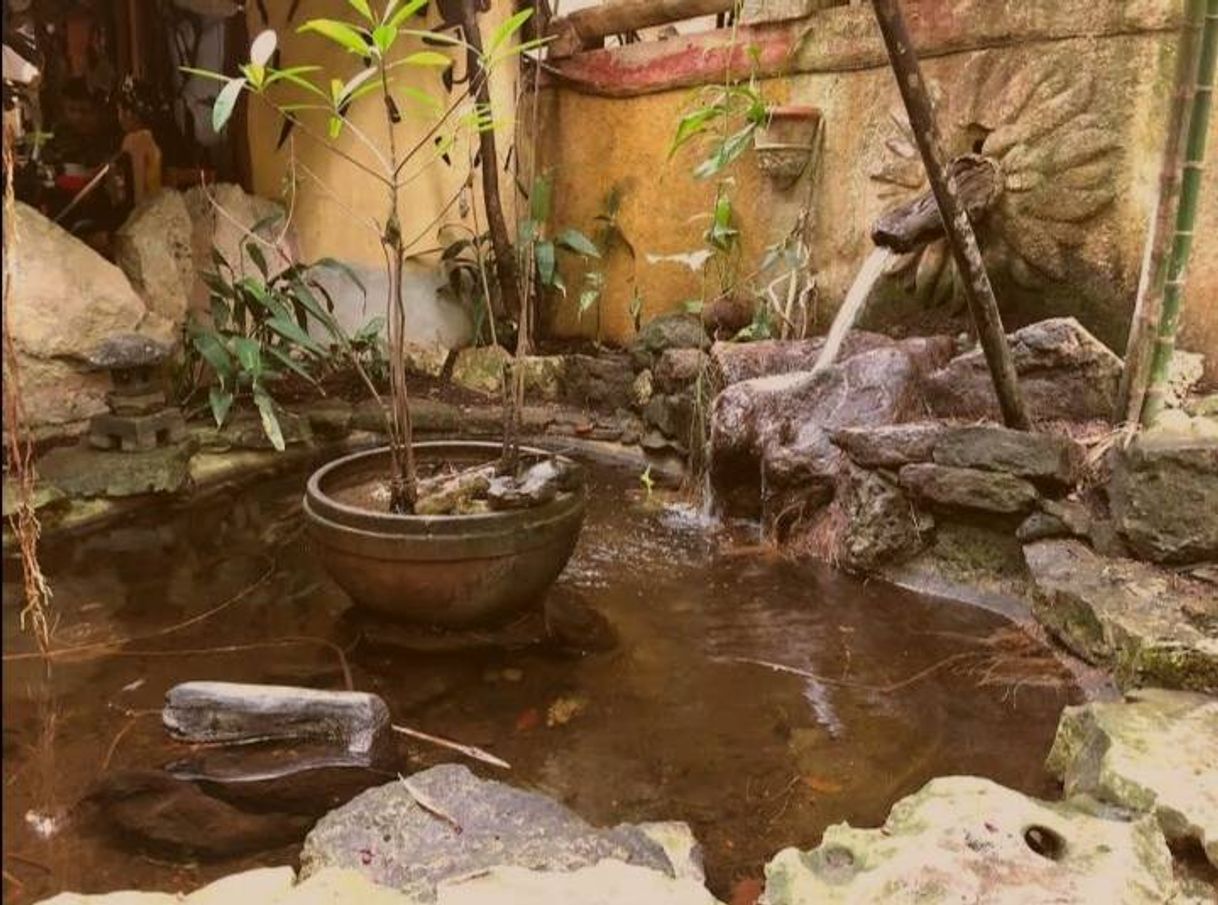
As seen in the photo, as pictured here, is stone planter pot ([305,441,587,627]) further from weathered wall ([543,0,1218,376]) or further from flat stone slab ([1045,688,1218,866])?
weathered wall ([543,0,1218,376])

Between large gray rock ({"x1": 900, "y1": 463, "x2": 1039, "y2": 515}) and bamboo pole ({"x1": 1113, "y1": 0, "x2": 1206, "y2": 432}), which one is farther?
large gray rock ({"x1": 900, "y1": 463, "x2": 1039, "y2": 515})

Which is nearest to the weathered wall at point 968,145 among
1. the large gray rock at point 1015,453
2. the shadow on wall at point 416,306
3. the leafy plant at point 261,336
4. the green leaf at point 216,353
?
the large gray rock at point 1015,453

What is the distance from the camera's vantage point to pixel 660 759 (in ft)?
8.52

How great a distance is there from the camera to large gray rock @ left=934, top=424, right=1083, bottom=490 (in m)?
3.58

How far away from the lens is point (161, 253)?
6070 millimetres

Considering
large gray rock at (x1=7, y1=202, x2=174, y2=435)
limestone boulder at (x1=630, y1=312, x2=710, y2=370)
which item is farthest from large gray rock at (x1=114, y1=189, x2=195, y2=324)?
limestone boulder at (x1=630, y1=312, x2=710, y2=370)

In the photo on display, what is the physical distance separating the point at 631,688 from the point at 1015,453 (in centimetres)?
166

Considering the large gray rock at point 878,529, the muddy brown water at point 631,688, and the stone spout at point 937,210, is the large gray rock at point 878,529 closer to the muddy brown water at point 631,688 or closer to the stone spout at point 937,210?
the muddy brown water at point 631,688

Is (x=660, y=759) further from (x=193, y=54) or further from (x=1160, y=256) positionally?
(x=193, y=54)

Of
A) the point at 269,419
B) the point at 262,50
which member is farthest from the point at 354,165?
the point at 262,50

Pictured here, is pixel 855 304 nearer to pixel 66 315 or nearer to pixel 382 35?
pixel 382 35

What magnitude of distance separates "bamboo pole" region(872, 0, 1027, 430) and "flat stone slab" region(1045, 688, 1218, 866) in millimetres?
1347

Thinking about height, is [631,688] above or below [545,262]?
below

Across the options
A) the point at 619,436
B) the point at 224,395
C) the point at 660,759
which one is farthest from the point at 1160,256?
the point at 224,395
